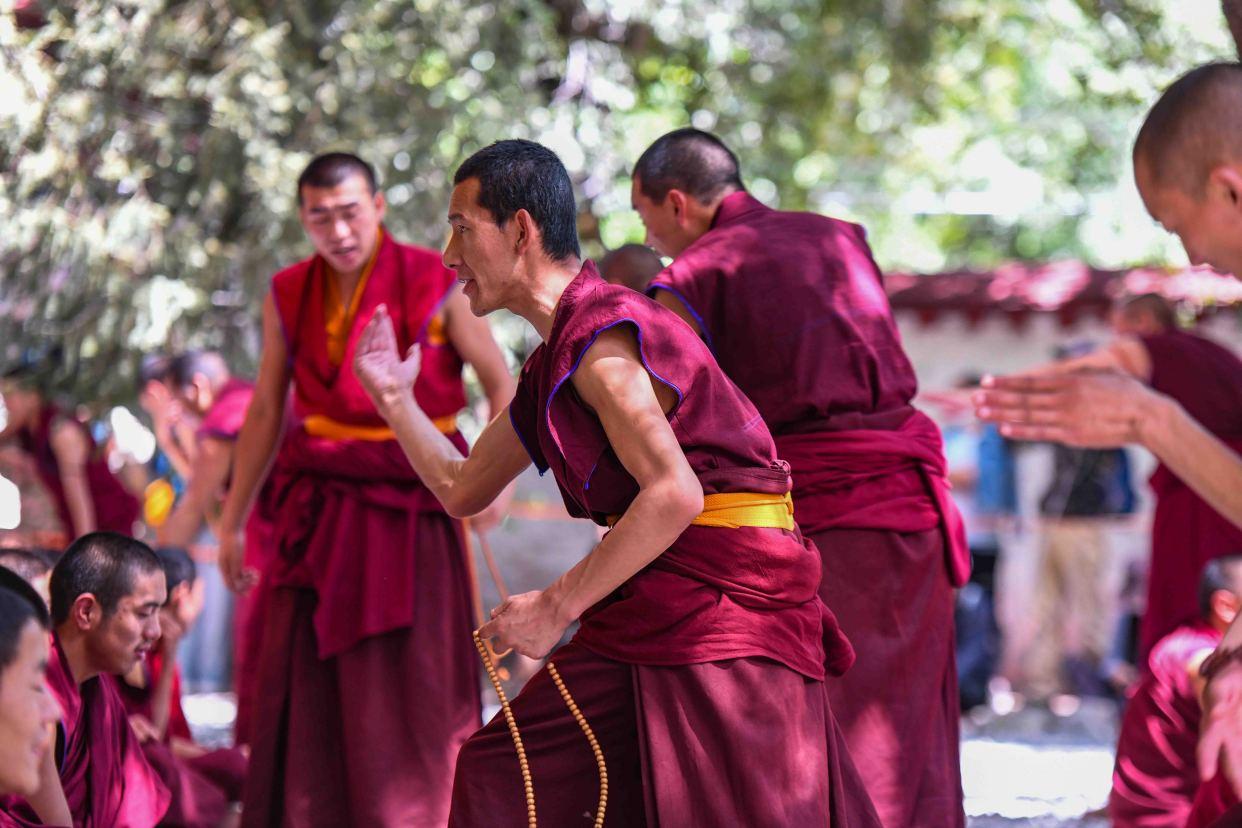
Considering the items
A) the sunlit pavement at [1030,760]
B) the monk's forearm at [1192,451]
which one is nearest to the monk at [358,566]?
the monk's forearm at [1192,451]

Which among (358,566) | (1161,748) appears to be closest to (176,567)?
(358,566)

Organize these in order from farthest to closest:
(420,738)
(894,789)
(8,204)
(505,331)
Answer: (505,331) → (8,204) → (420,738) → (894,789)

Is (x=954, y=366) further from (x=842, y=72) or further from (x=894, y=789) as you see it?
(x=894, y=789)

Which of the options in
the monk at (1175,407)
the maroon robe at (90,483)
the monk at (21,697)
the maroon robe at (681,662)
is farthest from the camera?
the maroon robe at (90,483)

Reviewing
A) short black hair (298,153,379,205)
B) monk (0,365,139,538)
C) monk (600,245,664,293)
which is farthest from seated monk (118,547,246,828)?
monk (0,365,139,538)

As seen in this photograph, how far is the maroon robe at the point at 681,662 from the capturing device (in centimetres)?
294

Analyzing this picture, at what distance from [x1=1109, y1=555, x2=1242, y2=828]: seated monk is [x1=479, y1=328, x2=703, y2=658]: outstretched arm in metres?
2.13

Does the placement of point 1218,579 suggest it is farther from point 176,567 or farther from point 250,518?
point 250,518

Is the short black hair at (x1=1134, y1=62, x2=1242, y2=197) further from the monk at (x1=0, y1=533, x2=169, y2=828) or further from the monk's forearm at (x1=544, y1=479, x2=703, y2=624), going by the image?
the monk at (x1=0, y1=533, x2=169, y2=828)

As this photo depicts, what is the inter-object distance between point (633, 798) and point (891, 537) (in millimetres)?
1218

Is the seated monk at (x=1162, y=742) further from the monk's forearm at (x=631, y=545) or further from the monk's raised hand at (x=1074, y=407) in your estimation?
the monk's forearm at (x=631, y=545)

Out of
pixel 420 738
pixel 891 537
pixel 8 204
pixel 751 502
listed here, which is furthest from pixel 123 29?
pixel 751 502

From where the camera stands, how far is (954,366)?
11.5 m

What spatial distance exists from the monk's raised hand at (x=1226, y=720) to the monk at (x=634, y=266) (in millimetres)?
2633
